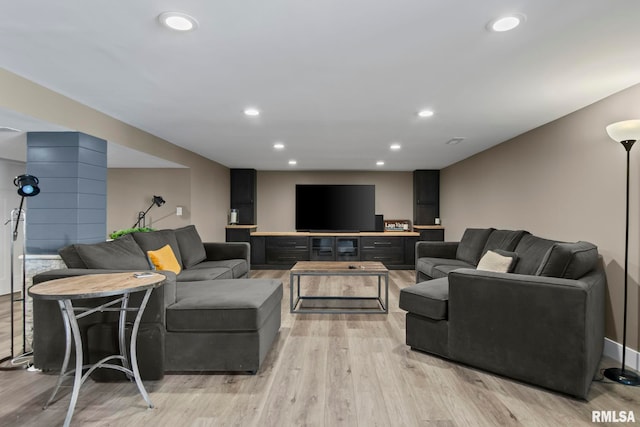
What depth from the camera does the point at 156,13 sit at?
168 cm

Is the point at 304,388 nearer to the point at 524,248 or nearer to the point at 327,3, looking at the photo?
the point at 327,3

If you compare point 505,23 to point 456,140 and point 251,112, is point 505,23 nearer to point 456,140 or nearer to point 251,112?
point 251,112

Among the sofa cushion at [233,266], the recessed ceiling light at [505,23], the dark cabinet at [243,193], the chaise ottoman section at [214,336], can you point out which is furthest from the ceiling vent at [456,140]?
the dark cabinet at [243,193]

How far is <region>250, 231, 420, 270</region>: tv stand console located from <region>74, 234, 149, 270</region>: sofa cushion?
3.82 m

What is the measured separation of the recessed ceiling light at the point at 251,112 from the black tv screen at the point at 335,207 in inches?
163

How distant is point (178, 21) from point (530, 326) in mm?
2760

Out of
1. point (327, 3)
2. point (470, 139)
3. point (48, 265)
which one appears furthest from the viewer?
point (470, 139)

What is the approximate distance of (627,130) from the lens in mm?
2404

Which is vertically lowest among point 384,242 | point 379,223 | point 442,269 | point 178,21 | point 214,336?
point 214,336

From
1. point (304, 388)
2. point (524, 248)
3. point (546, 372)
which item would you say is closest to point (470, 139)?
point (524, 248)

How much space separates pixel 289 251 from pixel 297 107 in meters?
4.37

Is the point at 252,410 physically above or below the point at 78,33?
below

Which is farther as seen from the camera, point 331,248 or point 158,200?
point 331,248

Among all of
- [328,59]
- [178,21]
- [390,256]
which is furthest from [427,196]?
[178,21]
